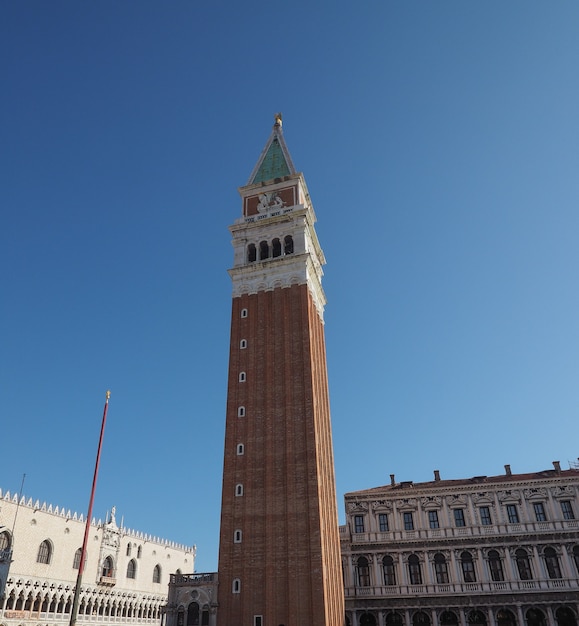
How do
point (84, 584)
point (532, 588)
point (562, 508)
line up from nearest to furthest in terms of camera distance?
point (532, 588) → point (562, 508) → point (84, 584)

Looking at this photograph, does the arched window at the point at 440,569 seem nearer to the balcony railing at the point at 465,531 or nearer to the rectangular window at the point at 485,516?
the balcony railing at the point at 465,531

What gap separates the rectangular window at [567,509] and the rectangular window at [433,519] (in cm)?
1120

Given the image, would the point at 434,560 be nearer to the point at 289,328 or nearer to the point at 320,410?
the point at 320,410

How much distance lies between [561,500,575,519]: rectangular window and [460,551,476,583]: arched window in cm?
935

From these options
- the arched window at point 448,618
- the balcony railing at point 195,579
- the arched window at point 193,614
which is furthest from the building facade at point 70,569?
the arched window at point 448,618

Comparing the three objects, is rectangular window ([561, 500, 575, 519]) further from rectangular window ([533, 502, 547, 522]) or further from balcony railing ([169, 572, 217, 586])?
balcony railing ([169, 572, 217, 586])

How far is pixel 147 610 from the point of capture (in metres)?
67.3

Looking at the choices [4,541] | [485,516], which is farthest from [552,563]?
[4,541]

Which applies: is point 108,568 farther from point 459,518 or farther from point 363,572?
point 459,518

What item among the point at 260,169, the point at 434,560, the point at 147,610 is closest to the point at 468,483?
the point at 434,560

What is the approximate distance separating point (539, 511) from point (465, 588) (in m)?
9.77

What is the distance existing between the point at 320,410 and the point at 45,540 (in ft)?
100

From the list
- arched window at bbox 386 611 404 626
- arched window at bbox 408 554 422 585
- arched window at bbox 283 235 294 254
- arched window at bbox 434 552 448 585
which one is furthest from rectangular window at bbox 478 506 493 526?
arched window at bbox 283 235 294 254

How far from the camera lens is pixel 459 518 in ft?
163
